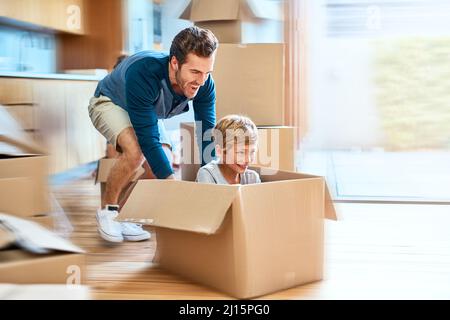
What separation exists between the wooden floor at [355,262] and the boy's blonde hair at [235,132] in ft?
1.50

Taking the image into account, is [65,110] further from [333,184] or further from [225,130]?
[225,130]

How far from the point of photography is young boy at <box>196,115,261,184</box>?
194 centimetres

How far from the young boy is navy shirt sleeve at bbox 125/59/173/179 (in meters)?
0.17

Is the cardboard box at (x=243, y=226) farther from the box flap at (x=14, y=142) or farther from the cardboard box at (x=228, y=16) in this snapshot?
the cardboard box at (x=228, y=16)

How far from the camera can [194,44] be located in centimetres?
203

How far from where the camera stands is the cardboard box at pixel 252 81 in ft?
9.32

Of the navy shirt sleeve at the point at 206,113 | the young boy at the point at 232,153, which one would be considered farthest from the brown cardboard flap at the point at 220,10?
the young boy at the point at 232,153

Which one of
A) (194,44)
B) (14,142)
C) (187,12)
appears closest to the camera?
(14,142)

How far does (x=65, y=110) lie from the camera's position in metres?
4.09

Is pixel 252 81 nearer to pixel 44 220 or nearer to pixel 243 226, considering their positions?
pixel 243 226

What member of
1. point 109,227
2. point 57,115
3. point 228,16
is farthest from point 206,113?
point 57,115

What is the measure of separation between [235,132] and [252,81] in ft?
3.15

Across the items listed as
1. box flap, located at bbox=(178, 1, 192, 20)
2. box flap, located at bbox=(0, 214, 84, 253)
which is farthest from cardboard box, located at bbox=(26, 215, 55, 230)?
box flap, located at bbox=(178, 1, 192, 20)

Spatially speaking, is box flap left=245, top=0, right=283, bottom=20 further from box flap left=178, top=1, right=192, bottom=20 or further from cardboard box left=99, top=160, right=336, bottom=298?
cardboard box left=99, top=160, right=336, bottom=298
